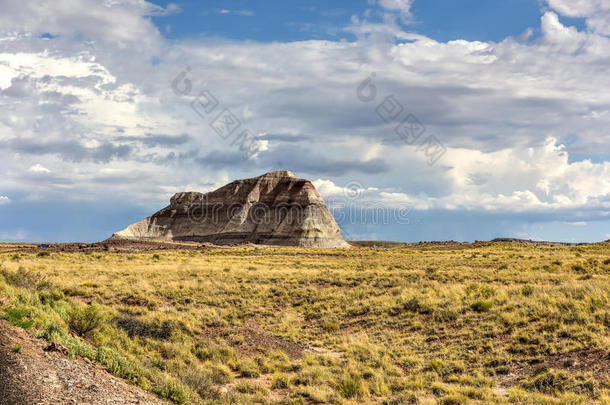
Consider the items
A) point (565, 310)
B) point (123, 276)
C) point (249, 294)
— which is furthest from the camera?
point (123, 276)

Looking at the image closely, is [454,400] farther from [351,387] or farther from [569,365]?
[569,365]

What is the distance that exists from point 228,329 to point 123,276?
1476 centimetres

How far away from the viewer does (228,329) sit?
1889 centimetres

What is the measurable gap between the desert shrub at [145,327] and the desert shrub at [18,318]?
19.2 feet

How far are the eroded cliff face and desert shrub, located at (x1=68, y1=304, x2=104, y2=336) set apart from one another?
83.6 meters

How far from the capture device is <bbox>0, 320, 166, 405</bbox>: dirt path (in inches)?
296

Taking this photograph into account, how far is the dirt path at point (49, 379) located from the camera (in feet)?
24.6

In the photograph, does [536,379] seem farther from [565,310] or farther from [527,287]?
[527,287]

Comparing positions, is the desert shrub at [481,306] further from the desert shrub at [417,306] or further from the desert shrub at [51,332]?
the desert shrub at [51,332]

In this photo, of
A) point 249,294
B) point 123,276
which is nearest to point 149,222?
point 123,276

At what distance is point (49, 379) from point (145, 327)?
9.68 m

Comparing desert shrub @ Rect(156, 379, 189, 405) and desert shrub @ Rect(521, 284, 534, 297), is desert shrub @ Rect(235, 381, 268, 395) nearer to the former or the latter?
desert shrub @ Rect(156, 379, 189, 405)

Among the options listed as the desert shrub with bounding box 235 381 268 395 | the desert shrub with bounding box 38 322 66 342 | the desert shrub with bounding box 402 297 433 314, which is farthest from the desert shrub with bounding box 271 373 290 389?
the desert shrub with bounding box 402 297 433 314

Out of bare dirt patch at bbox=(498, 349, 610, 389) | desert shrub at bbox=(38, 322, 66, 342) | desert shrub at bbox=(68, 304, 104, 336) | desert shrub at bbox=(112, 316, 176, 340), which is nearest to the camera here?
desert shrub at bbox=(38, 322, 66, 342)
